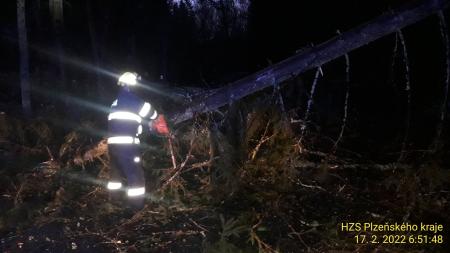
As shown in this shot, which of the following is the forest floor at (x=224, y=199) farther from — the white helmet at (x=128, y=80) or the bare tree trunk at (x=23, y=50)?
the bare tree trunk at (x=23, y=50)

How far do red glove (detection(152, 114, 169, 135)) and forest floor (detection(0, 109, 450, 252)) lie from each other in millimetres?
524

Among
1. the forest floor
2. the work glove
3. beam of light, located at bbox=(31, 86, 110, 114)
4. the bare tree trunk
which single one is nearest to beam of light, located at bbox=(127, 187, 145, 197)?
the forest floor

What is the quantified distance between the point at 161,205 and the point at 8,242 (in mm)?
1927

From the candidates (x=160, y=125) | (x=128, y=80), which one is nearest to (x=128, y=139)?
(x=160, y=125)

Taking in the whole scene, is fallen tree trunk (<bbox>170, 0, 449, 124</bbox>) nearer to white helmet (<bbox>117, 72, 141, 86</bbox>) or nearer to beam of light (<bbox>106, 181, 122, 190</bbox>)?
white helmet (<bbox>117, 72, 141, 86</bbox>)

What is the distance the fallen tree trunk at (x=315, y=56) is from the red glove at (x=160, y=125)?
1.55 feet

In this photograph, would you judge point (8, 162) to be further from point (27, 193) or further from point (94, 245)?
point (94, 245)

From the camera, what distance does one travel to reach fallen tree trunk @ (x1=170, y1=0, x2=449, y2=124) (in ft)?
15.4

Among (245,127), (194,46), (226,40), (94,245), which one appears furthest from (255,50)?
(194,46)

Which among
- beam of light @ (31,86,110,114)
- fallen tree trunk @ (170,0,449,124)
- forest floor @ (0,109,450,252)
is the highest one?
beam of light @ (31,86,110,114)

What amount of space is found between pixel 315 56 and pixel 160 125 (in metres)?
2.49

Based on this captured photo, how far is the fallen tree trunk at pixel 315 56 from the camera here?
4.71m

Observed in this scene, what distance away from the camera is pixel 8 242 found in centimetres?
450

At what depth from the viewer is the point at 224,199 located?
5504 millimetres
